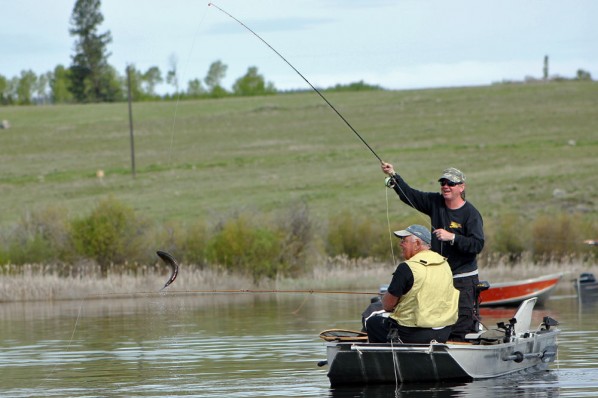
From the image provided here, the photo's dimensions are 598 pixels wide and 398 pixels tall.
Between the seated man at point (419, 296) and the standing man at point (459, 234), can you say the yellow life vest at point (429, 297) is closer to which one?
the seated man at point (419, 296)

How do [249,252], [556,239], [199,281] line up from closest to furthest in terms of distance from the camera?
[199,281] → [249,252] → [556,239]

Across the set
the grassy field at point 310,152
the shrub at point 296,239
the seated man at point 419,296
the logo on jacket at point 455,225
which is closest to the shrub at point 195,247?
the shrub at point 296,239

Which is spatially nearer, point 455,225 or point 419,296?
point 419,296

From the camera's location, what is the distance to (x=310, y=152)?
6372 centimetres

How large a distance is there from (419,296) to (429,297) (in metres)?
0.10

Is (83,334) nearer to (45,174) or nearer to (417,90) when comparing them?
(45,174)

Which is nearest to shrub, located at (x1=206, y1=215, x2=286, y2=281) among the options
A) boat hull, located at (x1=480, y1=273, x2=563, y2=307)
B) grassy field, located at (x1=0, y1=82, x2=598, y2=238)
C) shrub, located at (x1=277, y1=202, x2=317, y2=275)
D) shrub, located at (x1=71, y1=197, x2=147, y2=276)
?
shrub, located at (x1=277, y1=202, x2=317, y2=275)

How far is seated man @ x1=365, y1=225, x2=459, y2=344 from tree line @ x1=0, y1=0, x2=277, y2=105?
229 feet

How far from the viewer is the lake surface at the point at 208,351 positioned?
41.4 feet

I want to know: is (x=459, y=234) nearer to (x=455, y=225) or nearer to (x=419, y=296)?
(x=455, y=225)

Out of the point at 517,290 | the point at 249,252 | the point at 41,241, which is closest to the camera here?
the point at 517,290

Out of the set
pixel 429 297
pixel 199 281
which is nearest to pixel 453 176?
pixel 429 297

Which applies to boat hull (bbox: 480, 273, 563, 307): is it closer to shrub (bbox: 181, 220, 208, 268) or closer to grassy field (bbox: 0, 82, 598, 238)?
shrub (bbox: 181, 220, 208, 268)

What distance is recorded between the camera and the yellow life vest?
39.5 feet
